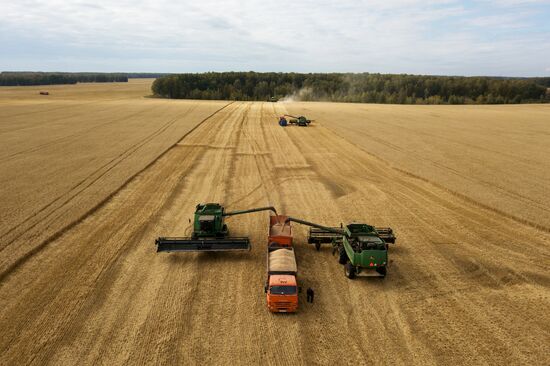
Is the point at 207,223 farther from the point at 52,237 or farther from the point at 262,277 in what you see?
the point at 52,237

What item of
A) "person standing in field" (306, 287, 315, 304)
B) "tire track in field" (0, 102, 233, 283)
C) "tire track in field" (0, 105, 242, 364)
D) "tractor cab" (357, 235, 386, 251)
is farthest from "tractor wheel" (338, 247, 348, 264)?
"tire track in field" (0, 102, 233, 283)

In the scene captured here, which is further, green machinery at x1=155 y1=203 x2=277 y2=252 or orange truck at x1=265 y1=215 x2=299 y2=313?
green machinery at x1=155 y1=203 x2=277 y2=252

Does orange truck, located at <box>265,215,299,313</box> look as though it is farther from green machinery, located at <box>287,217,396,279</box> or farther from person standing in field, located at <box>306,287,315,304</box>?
green machinery, located at <box>287,217,396,279</box>

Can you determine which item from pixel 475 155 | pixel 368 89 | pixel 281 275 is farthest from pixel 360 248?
pixel 368 89

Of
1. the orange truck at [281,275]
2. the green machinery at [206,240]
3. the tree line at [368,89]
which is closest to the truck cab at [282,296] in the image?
the orange truck at [281,275]

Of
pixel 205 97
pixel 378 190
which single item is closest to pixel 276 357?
pixel 378 190

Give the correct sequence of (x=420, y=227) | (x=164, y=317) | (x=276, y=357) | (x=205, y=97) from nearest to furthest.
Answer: (x=276, y=357)
(x=164, y=317)
(x=420, y=227)
(x=205, y=97)

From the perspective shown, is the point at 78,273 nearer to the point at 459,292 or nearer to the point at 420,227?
the point at 459,292
